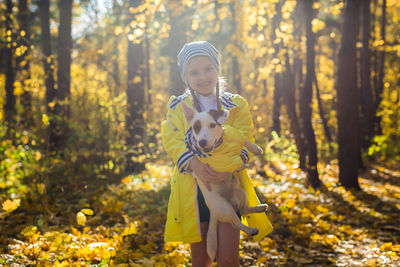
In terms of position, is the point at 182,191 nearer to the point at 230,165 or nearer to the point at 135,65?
the point at 230,165

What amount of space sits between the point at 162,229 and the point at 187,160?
3.25 metres

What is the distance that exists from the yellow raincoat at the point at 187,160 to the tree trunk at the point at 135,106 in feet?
18.3

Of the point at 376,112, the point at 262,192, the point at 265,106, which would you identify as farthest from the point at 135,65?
the point at 376,112

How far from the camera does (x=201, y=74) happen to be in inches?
109

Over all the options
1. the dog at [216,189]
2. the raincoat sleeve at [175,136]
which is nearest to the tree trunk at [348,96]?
the dog at [216,189]

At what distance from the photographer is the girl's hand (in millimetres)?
2535

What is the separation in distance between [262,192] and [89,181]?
3.72 meters

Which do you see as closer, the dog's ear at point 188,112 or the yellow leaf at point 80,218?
the dog's ear at point 188,112

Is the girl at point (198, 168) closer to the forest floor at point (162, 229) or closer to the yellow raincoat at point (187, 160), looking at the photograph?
the yellow raincoat at point (187, 160)

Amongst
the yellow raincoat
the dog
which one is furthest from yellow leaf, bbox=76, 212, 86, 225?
the dog

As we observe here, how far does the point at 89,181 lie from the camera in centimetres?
745

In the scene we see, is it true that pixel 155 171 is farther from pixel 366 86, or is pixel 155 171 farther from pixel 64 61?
pixel 366 86

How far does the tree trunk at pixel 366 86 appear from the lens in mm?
11258

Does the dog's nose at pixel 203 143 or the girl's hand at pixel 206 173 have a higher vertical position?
the dog's nose at pixel 203 143
